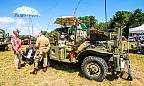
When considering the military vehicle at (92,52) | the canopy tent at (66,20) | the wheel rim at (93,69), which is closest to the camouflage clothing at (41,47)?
the military vehicle at (92,52)

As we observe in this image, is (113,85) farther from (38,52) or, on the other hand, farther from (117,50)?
(38,52)

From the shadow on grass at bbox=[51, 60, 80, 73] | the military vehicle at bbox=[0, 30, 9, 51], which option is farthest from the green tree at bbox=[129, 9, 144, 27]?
the shadow on grass at bbox=[51, 60, 80, 73]

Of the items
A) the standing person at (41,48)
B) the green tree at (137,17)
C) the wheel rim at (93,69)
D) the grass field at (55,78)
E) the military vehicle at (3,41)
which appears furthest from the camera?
the green tree at (137,17)

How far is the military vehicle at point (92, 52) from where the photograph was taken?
894 centimetres

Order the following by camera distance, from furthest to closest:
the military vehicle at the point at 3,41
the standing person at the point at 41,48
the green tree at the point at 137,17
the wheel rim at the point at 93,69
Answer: the green tree at the point at 137,17 < the military vehicle at the point at 3,41 < the standing person at the point at 41,48 < the wheel rim at the point at 93,69

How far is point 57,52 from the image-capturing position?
1038 cm

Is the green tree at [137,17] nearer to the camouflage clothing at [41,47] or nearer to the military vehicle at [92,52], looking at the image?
A: the military vehicle at [92,52]

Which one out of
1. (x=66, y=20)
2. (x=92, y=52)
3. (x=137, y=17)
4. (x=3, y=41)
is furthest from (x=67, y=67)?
(x=137, y=17)

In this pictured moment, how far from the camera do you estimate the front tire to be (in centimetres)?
888

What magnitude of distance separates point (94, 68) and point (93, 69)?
0.05 meters

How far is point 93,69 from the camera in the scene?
29.8 ft

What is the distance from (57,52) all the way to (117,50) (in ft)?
8.10

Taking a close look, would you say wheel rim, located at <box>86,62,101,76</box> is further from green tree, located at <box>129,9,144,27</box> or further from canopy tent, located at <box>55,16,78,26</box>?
green tree, located at <box>129,9,144,27</box>

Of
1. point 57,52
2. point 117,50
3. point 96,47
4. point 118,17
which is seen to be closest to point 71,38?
point 57,52
